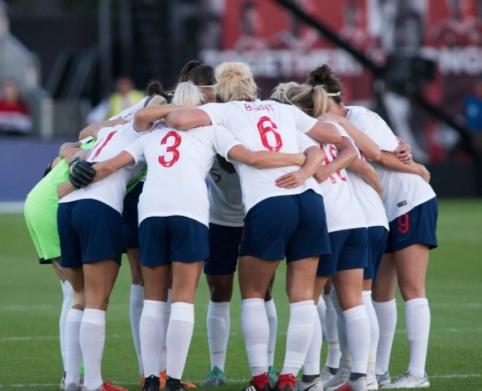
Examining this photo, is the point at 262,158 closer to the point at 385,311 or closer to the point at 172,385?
the point at 172,385

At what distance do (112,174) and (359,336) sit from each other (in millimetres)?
1833

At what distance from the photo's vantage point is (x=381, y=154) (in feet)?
25.6

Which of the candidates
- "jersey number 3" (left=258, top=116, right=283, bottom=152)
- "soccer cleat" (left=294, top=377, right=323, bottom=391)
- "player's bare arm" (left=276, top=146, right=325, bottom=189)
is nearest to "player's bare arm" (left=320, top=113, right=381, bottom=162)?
"player's bare arm" (left=276, top=146, right=325, bottom=189)

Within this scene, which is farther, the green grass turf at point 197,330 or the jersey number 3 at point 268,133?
the green grass turf at point 197,330

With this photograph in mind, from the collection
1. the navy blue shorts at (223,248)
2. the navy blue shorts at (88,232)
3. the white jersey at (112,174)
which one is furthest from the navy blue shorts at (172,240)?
the navy blue shorts at (223,248)

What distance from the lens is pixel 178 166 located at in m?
7.14

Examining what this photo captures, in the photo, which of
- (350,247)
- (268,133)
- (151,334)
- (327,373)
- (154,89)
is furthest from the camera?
(154,89)

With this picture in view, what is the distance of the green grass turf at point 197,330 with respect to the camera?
8.34m

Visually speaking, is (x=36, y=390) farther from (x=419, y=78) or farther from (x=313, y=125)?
(x=419, y=78)

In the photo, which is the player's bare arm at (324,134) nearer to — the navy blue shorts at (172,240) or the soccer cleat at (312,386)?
the navy blue shorts at (172,240)

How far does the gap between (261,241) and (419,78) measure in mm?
17870

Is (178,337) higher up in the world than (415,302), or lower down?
higher up

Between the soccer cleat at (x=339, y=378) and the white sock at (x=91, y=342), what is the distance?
5.17 ft

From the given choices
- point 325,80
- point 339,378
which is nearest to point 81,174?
point 325,80
